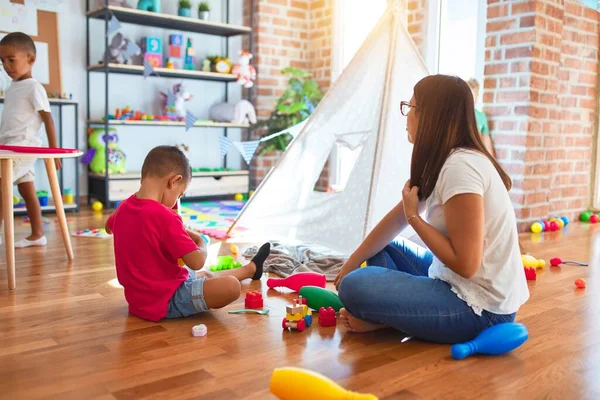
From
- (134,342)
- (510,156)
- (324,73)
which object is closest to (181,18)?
(324,73)

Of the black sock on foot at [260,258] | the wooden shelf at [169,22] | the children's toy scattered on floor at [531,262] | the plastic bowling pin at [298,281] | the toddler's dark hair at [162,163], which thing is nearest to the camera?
the toddler's dark hair at [162,163]

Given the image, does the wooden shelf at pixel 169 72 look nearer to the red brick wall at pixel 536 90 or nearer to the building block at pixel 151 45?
the building block at pixel 151 45

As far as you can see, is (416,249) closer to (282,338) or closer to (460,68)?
(282,338)

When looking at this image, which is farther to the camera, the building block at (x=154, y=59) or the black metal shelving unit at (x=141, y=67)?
the building block at (x=154, y=59)

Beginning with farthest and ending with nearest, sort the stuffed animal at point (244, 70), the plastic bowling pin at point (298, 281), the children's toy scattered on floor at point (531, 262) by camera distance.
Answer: the stuffed animal at point (244, 70), the children's toy scattered on floor at point (531, 262), the plastic bowling pin at point (298, 281)

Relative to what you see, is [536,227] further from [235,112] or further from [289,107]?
[235,112]

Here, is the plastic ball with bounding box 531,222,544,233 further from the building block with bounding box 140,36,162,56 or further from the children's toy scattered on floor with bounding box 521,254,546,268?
the building block with bounding box 140,36,162,56

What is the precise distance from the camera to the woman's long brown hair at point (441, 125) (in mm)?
1488

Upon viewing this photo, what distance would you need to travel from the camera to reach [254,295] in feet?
6.38

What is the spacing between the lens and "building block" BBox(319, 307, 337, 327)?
5.73ft

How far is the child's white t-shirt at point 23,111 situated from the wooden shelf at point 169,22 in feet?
4.90

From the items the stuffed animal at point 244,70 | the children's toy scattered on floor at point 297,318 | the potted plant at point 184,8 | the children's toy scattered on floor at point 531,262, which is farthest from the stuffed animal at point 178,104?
the children's toy scattered on floor at point 297,318

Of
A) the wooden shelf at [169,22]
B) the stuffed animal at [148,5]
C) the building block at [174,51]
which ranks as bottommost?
the building block at [174,51]

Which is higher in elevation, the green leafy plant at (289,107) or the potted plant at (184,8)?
the potted plant at (184,8)
